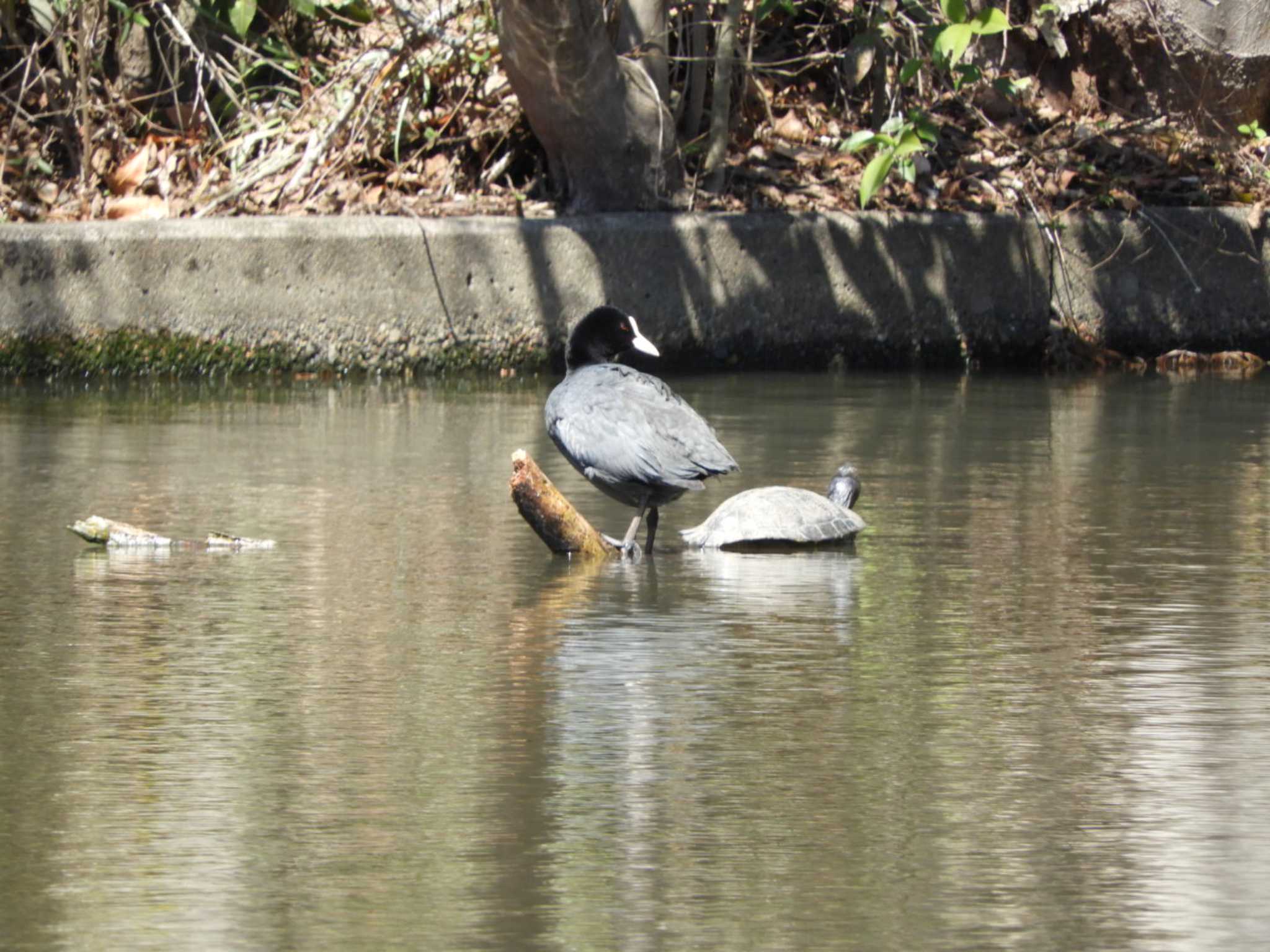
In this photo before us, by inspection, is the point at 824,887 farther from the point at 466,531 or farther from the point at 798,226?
the point at 798,226

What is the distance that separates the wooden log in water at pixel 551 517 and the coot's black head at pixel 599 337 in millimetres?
697

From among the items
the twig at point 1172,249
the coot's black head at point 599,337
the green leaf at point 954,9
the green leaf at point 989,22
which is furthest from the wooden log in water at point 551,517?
the twig at point 1172,249

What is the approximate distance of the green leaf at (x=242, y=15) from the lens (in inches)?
440

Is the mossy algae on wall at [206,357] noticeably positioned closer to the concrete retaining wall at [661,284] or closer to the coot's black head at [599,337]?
the concrete retaining wall at [661,284]

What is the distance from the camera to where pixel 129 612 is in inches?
197

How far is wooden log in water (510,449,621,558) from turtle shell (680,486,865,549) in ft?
1.00

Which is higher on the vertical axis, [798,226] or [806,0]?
[806,0]

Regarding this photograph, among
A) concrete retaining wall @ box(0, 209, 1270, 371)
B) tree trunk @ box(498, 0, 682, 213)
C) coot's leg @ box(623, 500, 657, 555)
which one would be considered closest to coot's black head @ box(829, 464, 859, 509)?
coot's leg @ box(623, 500, 657, 555)

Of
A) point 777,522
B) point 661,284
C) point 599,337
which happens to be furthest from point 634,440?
point 661,284

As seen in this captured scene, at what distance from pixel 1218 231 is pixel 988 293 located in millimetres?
1297

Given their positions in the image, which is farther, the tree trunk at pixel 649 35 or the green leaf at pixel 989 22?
the tree trunk at pixel 649 35

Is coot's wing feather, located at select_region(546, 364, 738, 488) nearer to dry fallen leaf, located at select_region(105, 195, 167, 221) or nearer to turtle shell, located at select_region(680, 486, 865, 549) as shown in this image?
turtle shell, located at select_region(680, 486, 865, 549)

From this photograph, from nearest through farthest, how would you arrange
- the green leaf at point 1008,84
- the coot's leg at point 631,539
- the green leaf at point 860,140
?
1. the coot's leg at point 631,539
2. the green leaf at point 860,140
3. the green leaf at point 1008,84

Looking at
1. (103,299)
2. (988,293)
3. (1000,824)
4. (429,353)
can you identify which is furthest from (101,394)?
(1000,824)
